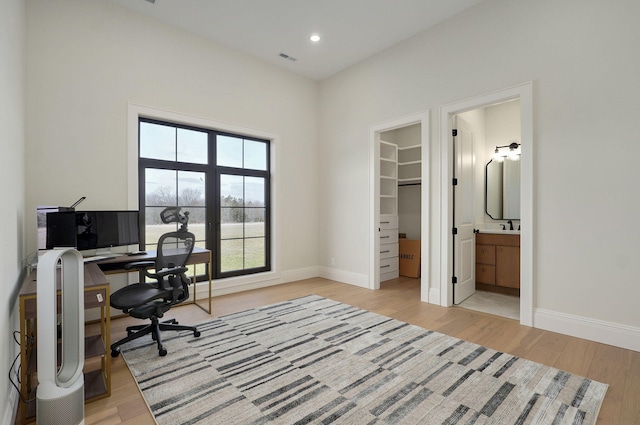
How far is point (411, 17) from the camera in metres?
3.64

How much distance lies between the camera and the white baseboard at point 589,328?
99.8 inches

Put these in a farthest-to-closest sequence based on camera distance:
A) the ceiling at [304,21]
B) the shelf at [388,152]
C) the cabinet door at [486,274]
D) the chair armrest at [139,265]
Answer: the shelf at [388,152] → the cabinet door at [486,274] → the ceiling at [304,21] → the chair armrest at [139,265]

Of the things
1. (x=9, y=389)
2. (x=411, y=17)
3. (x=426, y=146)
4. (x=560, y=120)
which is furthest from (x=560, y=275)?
(x=9, y=389)

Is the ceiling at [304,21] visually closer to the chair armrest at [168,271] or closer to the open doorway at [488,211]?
the open doorway at [488,211]

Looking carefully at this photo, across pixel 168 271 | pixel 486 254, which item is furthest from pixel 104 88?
pixel 486 254

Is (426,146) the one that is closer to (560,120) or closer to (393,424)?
(560,120)

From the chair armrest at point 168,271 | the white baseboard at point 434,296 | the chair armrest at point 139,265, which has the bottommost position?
the white baseboard at point 434,296

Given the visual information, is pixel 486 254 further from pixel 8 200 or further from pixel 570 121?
pixel 8 200

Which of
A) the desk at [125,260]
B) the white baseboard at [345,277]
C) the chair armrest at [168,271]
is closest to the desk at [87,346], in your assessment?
the chair armrest at [168,271]

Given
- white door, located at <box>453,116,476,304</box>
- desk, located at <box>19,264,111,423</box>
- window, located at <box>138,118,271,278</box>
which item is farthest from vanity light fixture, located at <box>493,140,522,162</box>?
desk, located at <box>19,264,111,423</box>

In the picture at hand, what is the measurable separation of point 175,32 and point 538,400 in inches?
201

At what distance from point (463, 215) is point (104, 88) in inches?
179

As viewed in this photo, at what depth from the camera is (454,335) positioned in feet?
9.37

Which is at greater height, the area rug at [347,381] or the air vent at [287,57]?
the air vent at [287,57]
